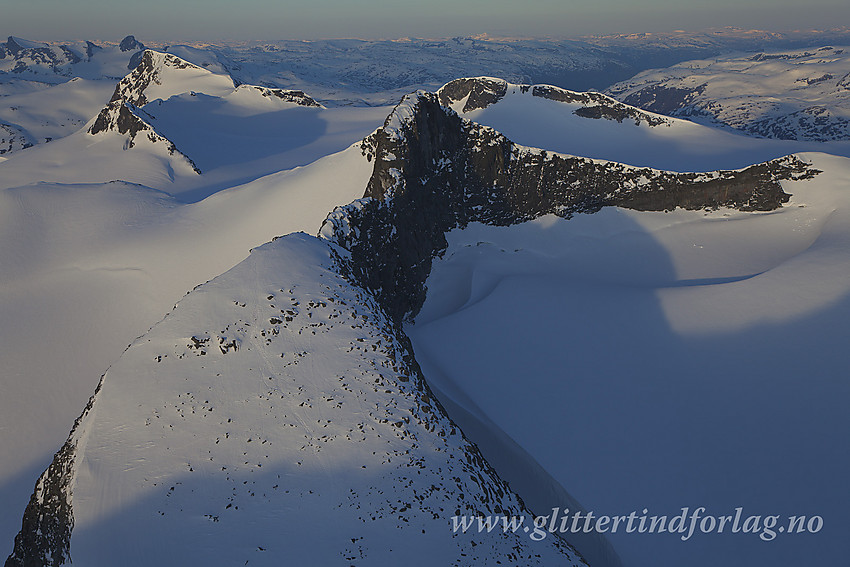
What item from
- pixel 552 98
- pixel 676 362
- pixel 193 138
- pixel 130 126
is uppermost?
pixel 552 98

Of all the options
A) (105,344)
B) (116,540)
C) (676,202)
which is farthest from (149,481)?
(676,202)

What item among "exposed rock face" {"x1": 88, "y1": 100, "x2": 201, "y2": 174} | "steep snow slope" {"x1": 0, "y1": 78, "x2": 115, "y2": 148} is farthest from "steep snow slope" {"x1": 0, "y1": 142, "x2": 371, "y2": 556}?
"steep snow slope" {"x1": 0, "y1": 78, "x2": 115, "y2": 148}

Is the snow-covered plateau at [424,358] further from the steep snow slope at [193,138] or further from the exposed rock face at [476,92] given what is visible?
the exposed rock face at [476,92]

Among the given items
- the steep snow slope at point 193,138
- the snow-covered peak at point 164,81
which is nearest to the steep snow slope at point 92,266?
the steep snow slope at point 193,138

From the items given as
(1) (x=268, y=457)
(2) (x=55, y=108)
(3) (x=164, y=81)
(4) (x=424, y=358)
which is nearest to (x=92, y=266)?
(4) (x=424, y=358)

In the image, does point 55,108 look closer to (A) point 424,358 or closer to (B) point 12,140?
(B) point 12,140

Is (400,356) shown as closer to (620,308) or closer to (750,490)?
(750,490)
